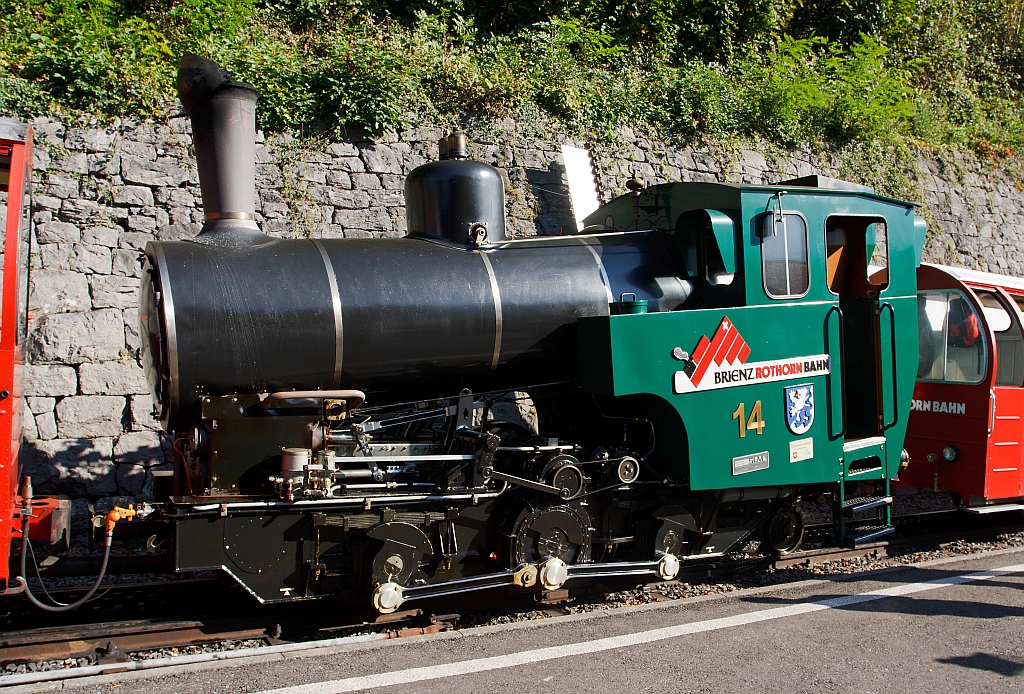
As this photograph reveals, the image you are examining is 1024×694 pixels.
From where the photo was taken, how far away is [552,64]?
10500 millimetres

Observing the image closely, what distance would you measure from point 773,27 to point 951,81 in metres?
4.81

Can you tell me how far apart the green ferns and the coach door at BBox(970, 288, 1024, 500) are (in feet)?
17.5

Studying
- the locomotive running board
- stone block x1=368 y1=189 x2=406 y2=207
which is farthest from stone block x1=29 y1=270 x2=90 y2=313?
the locomotive running board

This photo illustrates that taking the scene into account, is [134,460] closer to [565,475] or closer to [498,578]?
[498,578]

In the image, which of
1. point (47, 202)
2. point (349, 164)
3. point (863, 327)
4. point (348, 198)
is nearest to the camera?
point (863, 327)

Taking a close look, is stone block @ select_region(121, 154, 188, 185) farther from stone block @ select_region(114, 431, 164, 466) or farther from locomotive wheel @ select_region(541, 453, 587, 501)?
locomotive wheel @ select_region(541, 453, 587, 501)

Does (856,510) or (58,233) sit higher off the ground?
(58,233)

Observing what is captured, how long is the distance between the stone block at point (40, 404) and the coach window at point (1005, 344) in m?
8.22

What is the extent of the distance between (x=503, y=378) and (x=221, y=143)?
2141 mm

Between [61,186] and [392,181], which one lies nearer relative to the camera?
[61,186]

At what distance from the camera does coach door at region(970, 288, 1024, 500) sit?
646cm

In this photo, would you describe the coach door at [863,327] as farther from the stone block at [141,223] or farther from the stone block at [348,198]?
the stone block at [141,223]

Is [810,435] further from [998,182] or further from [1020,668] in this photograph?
[998,182]

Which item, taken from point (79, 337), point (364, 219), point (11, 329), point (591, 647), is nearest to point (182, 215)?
point (79, 337)
